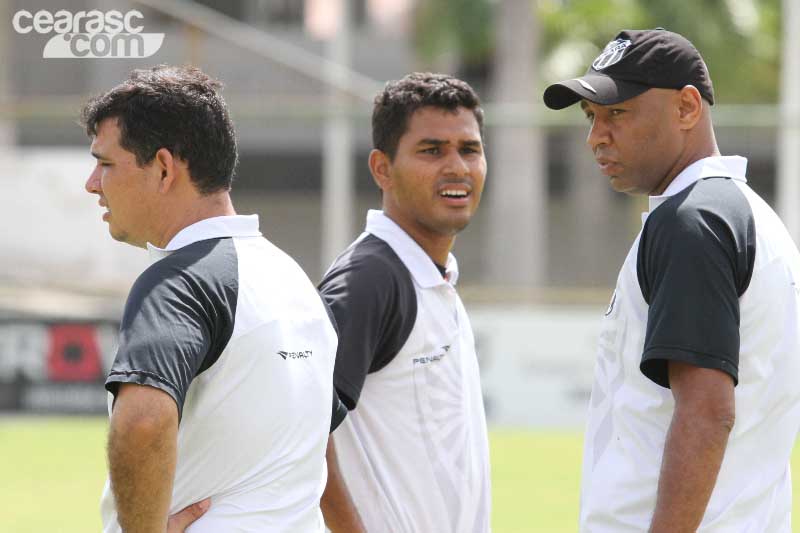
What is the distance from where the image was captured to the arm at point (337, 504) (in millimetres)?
3676

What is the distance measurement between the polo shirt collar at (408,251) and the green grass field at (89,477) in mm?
4776

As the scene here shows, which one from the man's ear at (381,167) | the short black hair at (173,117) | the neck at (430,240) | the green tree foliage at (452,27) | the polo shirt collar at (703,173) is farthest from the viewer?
the green tree foliage at (452,27)

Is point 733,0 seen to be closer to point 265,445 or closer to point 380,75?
point 380,75

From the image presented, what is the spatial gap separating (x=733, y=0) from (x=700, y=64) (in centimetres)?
2503

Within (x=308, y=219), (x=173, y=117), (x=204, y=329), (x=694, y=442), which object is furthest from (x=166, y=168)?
(x=308, y=219)

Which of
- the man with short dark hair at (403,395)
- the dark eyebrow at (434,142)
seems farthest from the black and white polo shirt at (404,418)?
the dark eyebrow at (434,142)

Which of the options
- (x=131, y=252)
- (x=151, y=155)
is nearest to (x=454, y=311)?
(x=151, y=155)

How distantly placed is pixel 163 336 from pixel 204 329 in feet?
0.37

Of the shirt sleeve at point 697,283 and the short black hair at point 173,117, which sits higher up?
the short black hair at point 173,117

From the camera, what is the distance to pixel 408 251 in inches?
156

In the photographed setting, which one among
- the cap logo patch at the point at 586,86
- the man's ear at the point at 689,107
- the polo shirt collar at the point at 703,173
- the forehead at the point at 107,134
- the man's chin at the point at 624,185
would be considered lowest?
the man's chin at the point at 624,185

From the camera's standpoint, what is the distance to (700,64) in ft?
10.4

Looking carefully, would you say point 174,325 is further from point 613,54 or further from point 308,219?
point 308,219

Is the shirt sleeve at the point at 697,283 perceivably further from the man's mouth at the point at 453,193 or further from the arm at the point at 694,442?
the man's mouth at the point at 453,193
